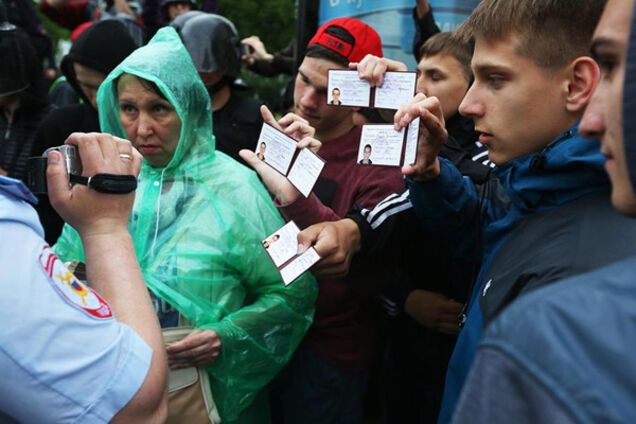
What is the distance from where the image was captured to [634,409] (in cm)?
65

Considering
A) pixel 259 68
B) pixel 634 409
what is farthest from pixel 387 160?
pixel 259 68

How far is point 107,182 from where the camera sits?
1.48 meters

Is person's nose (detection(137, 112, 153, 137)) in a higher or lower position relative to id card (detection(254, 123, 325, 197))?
lower

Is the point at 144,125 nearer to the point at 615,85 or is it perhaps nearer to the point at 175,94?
the point at 175,94

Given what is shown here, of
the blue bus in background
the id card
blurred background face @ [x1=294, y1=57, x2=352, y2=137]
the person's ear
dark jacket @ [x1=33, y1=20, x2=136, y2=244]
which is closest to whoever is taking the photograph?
the person's ear

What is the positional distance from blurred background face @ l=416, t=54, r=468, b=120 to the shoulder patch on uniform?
1715 millimetres

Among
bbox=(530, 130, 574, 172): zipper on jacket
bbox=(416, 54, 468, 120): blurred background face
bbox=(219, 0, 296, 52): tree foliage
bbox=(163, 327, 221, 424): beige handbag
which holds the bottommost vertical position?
bbox=(219, 0, 296, 52): tree foliage

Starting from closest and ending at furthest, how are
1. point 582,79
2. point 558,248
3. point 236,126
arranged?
point 558,248 < point 582,79 < point 236,126

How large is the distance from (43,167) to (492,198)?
1242 mm

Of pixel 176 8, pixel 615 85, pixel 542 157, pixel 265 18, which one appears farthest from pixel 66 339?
pixel 265 18

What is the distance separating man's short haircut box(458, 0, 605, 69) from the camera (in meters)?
1.66

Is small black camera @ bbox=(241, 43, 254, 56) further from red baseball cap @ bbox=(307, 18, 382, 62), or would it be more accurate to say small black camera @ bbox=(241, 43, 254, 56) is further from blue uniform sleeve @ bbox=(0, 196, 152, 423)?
blue uniform sleeve @ bbox=(0, 196, 152, 423)

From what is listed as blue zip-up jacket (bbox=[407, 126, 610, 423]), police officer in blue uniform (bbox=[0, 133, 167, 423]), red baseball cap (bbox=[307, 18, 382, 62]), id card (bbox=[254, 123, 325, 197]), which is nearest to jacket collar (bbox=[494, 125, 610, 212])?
blue zip-up jacket (bbox=[407, 126, 610, 423])

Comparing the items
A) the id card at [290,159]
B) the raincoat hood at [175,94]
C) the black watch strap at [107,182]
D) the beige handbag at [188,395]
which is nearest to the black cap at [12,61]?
the raincoat hood at [175,94]
